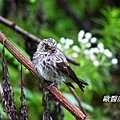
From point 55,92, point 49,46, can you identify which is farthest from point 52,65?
point 55,92

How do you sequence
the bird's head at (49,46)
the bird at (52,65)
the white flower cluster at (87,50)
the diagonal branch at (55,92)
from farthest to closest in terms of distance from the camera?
the white flower cluster at (87,50) → the bird's head at (49,46) → the bird at (52,65) → the diagonal branch at (55,92)

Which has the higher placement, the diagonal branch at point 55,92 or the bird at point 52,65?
the bird at point 52,65

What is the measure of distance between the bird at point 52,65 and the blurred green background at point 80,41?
69cm

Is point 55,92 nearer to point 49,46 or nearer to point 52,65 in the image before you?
point 52,65

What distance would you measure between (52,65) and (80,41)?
144cm

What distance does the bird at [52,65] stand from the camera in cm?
205

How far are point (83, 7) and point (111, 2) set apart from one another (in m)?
0.35

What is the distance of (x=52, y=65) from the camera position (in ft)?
6.94

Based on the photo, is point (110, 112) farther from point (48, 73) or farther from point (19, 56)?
point (19, 56)

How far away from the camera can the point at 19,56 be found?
5.41ft

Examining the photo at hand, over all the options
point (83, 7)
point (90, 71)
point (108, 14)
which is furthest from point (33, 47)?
point (83, 7)

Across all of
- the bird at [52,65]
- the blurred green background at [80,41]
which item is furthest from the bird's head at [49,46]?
the blurred green background at [80,41]

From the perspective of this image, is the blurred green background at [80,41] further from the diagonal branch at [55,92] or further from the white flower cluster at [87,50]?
the diagonal branch at [55,92]

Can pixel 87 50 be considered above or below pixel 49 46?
above
